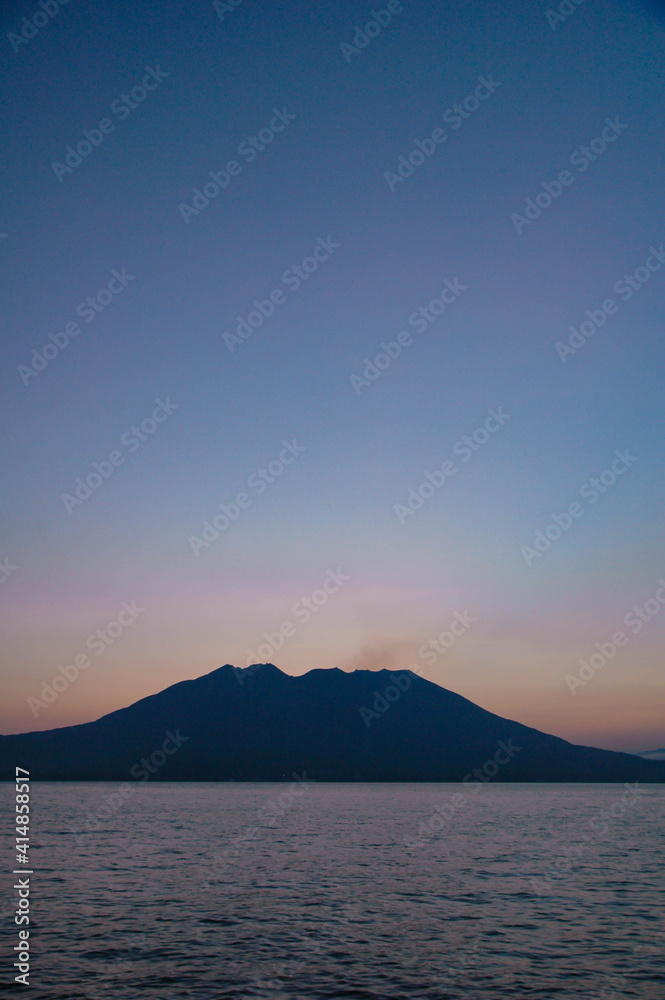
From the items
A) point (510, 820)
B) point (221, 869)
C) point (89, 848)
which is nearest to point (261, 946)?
point (221, 869)

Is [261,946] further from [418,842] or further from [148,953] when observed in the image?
[418,842]

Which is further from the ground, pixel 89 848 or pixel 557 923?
pixel 557 923

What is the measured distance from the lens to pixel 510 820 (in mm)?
112812

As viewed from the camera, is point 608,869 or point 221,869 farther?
point 608,869

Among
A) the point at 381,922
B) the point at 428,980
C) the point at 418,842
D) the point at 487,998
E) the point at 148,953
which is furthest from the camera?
the point at 418,842

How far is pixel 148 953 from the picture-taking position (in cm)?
2905

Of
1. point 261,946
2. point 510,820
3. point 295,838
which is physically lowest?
point 510,820

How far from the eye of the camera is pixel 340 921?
35562 millimetres

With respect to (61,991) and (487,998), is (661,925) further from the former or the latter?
(61,991)

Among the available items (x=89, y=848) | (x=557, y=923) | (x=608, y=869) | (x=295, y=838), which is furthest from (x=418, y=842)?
(x=557, y=923)

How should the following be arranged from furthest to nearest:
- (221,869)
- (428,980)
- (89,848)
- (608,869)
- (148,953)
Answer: (89,848)
(608,869)
(221,869)
(148,953)
(428,980)

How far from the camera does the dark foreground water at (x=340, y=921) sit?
25.7 metres

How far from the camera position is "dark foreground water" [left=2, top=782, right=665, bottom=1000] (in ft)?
84.2

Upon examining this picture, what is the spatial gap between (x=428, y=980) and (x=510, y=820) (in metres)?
97.3
